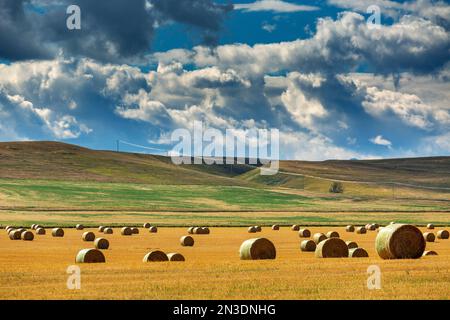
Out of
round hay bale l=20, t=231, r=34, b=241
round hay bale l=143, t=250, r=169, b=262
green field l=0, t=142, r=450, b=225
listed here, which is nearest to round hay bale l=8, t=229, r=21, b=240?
round hay bale l=20, t=231, r=34, b=241

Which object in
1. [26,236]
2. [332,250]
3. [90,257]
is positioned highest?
[26,236]

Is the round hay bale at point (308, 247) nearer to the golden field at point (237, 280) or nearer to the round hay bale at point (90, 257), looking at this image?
the golden field at point (237, 280)

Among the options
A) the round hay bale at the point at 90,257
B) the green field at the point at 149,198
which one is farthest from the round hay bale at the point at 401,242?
the green field at the point at 149,198

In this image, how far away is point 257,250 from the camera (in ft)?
115

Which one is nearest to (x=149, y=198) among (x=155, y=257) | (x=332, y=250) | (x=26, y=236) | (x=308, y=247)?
(x=26, y=236)

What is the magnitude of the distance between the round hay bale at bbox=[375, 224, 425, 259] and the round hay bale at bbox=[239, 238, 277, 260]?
525cm

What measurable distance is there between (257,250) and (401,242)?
6551mm

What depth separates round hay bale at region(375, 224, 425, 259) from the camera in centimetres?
3266

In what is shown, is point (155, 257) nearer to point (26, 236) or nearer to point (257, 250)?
point (257, 250)

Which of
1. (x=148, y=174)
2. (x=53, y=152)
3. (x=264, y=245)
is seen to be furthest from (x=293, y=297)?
(x=53, y=152)

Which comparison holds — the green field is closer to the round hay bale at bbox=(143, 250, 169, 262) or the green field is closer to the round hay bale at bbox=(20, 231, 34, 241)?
the round hay bale at bbox=(20, 231, 34, 241)

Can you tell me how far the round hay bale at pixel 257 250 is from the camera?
115 ft

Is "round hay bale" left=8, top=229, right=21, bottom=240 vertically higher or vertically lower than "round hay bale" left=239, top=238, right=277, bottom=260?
higher
